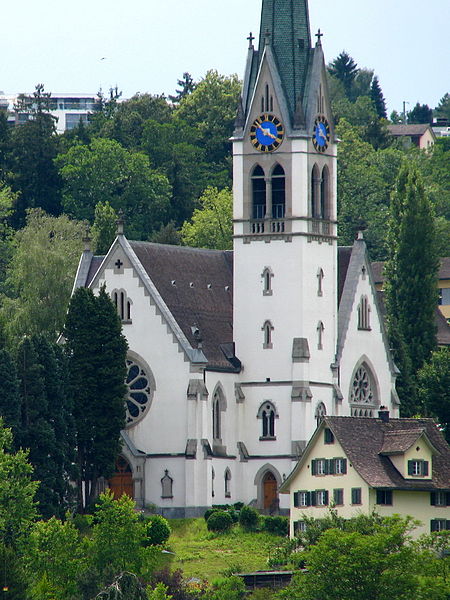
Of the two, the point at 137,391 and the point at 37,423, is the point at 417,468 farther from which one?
the point at 137,391

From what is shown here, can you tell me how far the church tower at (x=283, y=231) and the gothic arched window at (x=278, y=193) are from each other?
5cm

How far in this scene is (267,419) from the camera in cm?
13325

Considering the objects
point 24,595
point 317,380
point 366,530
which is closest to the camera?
point 24,595

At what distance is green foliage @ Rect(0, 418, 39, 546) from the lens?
4077 inches

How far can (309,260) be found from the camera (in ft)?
440

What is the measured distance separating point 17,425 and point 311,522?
17514mm

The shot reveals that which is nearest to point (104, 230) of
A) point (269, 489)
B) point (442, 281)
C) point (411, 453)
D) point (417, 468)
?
point (269, 489)

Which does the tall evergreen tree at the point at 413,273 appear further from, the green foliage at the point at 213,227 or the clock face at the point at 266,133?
the clock face at the point at 266,133

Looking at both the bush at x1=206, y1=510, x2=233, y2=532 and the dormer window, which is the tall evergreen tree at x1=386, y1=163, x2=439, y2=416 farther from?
the dormer window

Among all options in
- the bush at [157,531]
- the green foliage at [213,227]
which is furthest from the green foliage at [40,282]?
the bush at [157,531]

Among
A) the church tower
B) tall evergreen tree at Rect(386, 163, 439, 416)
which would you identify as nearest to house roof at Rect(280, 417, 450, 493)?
the church tower

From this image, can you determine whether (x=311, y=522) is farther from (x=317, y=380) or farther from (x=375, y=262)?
(x=375, y=262)

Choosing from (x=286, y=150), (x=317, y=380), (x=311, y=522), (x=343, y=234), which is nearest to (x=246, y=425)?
(x=317, y=380)

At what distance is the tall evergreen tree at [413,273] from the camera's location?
15275 centimetres
